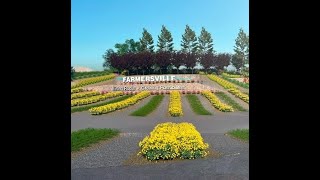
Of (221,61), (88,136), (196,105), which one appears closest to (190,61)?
(221,61)

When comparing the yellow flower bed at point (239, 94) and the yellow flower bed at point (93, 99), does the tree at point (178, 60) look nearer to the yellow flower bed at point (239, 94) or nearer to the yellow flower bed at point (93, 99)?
the yellow flower bed at point (239, 94)

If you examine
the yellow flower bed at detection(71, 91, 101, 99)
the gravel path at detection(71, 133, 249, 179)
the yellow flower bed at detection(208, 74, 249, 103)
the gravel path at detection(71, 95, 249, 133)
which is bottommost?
the gravel path at detection(71, 133, 249, 179)

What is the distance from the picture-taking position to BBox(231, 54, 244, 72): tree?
66.1 ft

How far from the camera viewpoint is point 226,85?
58.4 feet

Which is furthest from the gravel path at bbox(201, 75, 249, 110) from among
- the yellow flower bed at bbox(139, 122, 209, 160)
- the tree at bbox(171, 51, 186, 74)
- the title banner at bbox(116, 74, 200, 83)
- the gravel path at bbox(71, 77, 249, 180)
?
the yellow flower bed at bbox(139, 122, 209, 160)

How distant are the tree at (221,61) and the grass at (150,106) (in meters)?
4.18

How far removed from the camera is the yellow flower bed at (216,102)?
44.9 ft

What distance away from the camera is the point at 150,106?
14594mm

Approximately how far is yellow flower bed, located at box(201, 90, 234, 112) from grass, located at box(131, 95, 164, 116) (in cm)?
215

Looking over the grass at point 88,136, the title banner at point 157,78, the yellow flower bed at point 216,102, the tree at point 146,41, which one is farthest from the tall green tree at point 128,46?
the grass at point 88,136

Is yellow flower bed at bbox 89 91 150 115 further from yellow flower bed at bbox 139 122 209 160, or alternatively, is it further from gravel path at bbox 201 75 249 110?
yellow flower bed at bbox 139 122 209 160
